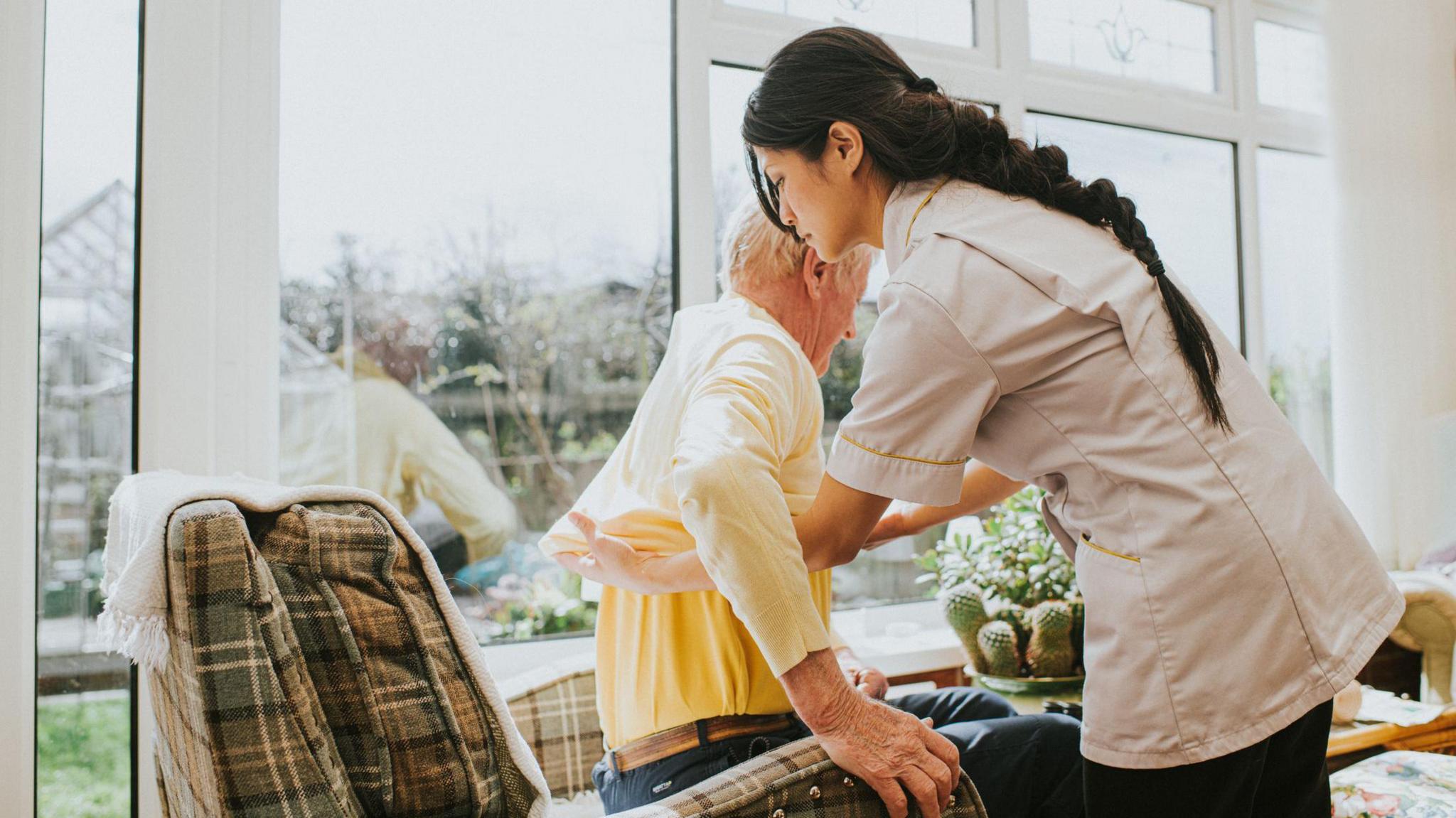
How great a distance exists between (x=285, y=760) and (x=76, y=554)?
128 centimetres

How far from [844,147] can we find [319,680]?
2.54 ft

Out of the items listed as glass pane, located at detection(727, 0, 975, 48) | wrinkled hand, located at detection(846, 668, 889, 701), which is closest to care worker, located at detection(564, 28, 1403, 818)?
wrinkled hand, located at detection(846, 668, 889, 701)

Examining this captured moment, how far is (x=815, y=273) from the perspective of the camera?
4.53ft

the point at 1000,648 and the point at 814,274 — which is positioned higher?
the point at 814,274

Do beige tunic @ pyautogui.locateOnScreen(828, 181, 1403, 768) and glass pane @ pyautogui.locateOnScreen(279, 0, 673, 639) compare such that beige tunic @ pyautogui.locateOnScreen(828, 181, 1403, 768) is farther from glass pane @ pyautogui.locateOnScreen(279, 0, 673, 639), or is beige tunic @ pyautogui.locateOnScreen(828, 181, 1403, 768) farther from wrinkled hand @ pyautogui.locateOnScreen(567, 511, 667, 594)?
glass pane @ pyautogui.locateOnScreen(279, 0, 673, 639)

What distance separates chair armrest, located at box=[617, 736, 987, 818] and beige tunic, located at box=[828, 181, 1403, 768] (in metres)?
0.25

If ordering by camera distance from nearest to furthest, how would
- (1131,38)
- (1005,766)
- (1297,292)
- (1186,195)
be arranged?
1. (1005,766)
2. (1131,38)
3. (1186,195)
4. (1297,292)

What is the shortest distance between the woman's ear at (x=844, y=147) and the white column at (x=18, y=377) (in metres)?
1.42

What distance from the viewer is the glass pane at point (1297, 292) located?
3172 mm

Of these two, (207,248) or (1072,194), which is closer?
(1072,194)

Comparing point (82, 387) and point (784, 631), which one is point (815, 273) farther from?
point (82, 387)

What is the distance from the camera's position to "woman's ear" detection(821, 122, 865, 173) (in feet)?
3.58

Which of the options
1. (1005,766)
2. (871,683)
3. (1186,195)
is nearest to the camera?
(1005,766)

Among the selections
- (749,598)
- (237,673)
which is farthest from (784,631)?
(237,673)
